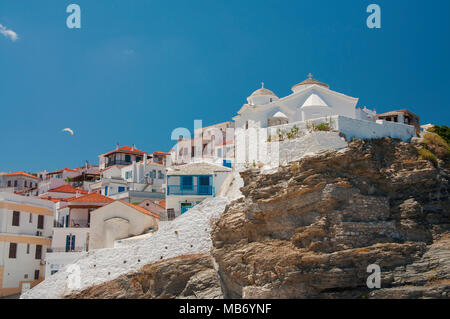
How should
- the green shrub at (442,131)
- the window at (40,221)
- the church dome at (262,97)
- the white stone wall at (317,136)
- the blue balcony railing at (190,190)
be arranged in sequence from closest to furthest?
1. the white stone wall at (317,136)
2. the green shrub at (442,131)
3. the blue balcony railing at (190,190)
4. the window at (40,221)
5. the church dome at (262,97)

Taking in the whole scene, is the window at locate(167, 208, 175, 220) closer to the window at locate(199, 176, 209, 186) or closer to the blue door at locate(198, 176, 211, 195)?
the blue door at locate(198, 176, 211, 195)

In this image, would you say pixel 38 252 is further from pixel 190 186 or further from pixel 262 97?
pixel 262 97

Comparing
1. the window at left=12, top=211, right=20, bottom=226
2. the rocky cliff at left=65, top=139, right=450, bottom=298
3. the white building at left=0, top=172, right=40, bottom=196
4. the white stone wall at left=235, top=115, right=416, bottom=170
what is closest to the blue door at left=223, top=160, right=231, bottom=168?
the white stone wall at left=235, top=115, right=416, bottom=170

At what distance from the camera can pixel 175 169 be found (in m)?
38.3

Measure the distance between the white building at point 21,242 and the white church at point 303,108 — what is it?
59.1 feet

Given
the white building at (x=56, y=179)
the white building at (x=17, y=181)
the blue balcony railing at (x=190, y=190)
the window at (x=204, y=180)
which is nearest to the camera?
the blue balcony railing at (x=190, y=190)

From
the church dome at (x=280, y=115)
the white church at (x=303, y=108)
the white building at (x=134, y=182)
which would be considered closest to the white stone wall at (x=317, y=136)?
the white church at (x=303, y=108)

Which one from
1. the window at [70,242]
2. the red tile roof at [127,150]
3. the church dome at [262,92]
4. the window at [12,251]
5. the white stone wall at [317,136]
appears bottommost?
the window at [12,251]

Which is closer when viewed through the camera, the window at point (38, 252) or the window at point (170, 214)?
the window at point (170, 214)

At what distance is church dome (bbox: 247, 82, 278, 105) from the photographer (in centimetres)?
4288

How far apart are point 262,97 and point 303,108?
27.9ft

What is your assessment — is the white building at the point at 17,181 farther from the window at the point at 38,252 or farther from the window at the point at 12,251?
the window at the point at 12,251

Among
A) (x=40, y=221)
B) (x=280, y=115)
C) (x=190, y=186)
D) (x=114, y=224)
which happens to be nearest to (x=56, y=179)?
(x=40, y=221)

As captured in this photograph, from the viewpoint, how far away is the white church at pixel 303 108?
1366 inches
